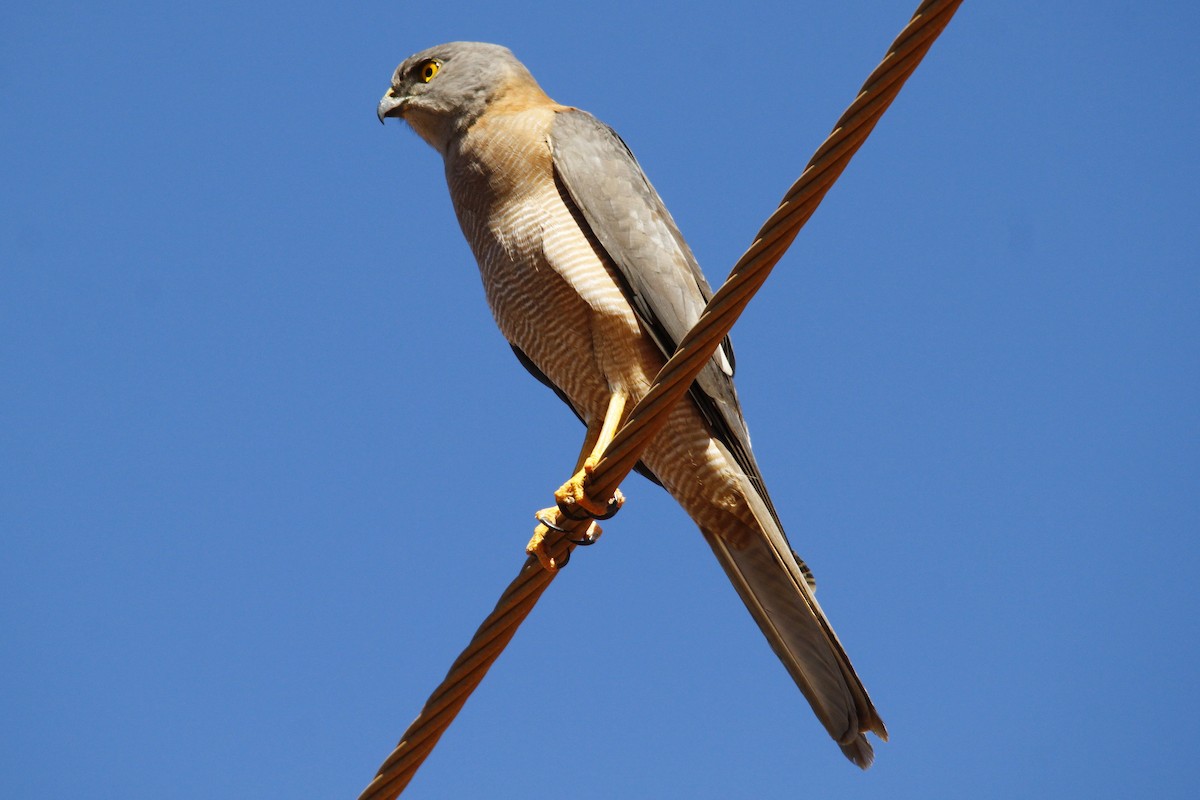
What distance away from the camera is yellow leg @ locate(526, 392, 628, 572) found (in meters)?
3.81

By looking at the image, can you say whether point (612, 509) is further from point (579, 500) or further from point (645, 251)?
point (645, 251)

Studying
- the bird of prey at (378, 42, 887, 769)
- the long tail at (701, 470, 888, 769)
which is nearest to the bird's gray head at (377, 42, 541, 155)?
the bird of prey at (378, 42, 887, 769)

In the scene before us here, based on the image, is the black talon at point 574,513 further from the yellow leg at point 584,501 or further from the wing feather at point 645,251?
the wing feather at point 645,251

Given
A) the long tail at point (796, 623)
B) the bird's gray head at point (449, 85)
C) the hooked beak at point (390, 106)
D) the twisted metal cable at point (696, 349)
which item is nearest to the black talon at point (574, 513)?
the twisted metal cable at point (696, 349)

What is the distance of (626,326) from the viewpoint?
14.7 ft

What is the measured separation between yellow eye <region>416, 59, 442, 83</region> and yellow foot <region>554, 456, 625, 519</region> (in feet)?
9.08

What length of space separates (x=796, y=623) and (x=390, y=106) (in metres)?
3.35

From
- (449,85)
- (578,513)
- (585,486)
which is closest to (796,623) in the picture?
(578,513)

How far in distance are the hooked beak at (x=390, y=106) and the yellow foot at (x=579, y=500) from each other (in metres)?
2.72

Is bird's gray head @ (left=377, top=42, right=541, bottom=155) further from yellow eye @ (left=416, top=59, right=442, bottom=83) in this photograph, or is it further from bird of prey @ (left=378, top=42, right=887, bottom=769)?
bird of prey @ (left=378, top=42, right=887, bottom=769)

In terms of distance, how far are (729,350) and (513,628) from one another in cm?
219

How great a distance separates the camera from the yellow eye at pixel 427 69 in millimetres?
5824

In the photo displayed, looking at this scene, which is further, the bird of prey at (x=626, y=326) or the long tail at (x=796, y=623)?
the bird of prey at (x=626, y=326)

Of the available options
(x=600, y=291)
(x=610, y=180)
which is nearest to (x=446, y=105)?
(x=610, y=180)
